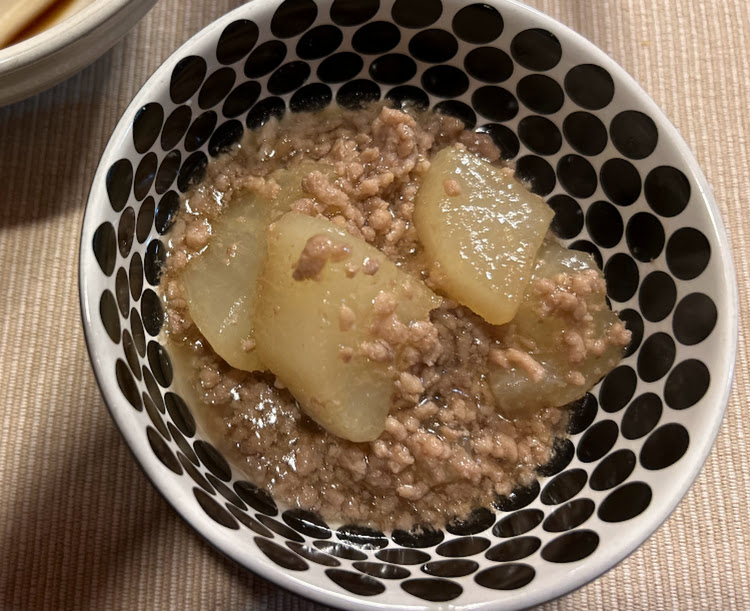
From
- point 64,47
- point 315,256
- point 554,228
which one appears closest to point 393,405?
point 315,256

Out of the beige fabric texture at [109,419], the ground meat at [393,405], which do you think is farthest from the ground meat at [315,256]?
the beige fabric texture at [109,419]

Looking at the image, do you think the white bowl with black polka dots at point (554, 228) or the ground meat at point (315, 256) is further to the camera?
the ground meat at point (315, 256)

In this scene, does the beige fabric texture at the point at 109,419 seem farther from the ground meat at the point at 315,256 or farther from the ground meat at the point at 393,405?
the ground meat at the point at 315,256

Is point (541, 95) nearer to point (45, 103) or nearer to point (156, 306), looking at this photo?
point (156, 306)

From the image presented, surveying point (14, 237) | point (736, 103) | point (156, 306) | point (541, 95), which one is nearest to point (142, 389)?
point (156, 306)

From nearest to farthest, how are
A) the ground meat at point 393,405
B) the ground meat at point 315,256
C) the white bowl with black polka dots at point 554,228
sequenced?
the white bowl with black polka dots at point 554,228, the ground meat at point 315,256, the ground meat at point 393,405

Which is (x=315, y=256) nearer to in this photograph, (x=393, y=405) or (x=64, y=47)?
(x=393, y=405)
